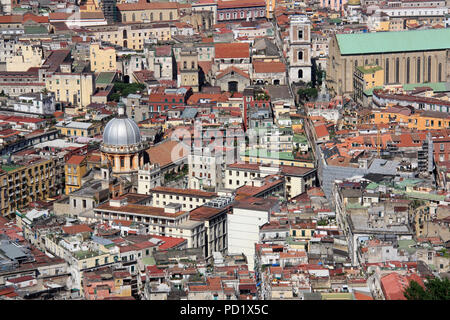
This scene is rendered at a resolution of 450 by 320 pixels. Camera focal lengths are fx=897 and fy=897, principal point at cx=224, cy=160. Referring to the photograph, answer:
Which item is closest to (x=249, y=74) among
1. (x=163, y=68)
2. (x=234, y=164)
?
(x=163, y=68)

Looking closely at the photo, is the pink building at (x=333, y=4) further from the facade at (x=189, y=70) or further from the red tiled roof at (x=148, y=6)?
the facade at (x=189, y=70)

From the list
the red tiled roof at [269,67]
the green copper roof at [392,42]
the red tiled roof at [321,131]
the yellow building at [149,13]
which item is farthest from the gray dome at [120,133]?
the yellow building at [149,13]

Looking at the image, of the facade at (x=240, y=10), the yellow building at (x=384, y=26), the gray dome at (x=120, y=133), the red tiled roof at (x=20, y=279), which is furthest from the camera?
the facade at (x=240, y=10)

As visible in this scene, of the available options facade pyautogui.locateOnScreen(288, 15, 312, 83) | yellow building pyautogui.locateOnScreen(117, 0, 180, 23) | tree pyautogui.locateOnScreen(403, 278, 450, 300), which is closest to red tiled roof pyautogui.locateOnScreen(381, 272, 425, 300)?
tree pyautogui.locateOnScreen(403, 278, 450, 300)

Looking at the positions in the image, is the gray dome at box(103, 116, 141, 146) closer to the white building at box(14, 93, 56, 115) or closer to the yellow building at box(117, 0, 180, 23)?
the white building at box(14, 93, 56, 115)

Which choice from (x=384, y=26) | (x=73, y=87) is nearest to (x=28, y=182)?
(x=73, y=87)

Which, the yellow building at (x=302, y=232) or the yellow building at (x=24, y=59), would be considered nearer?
the yellow building at (x=302, y=232)

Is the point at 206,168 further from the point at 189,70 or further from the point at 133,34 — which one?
the point at 133,34
